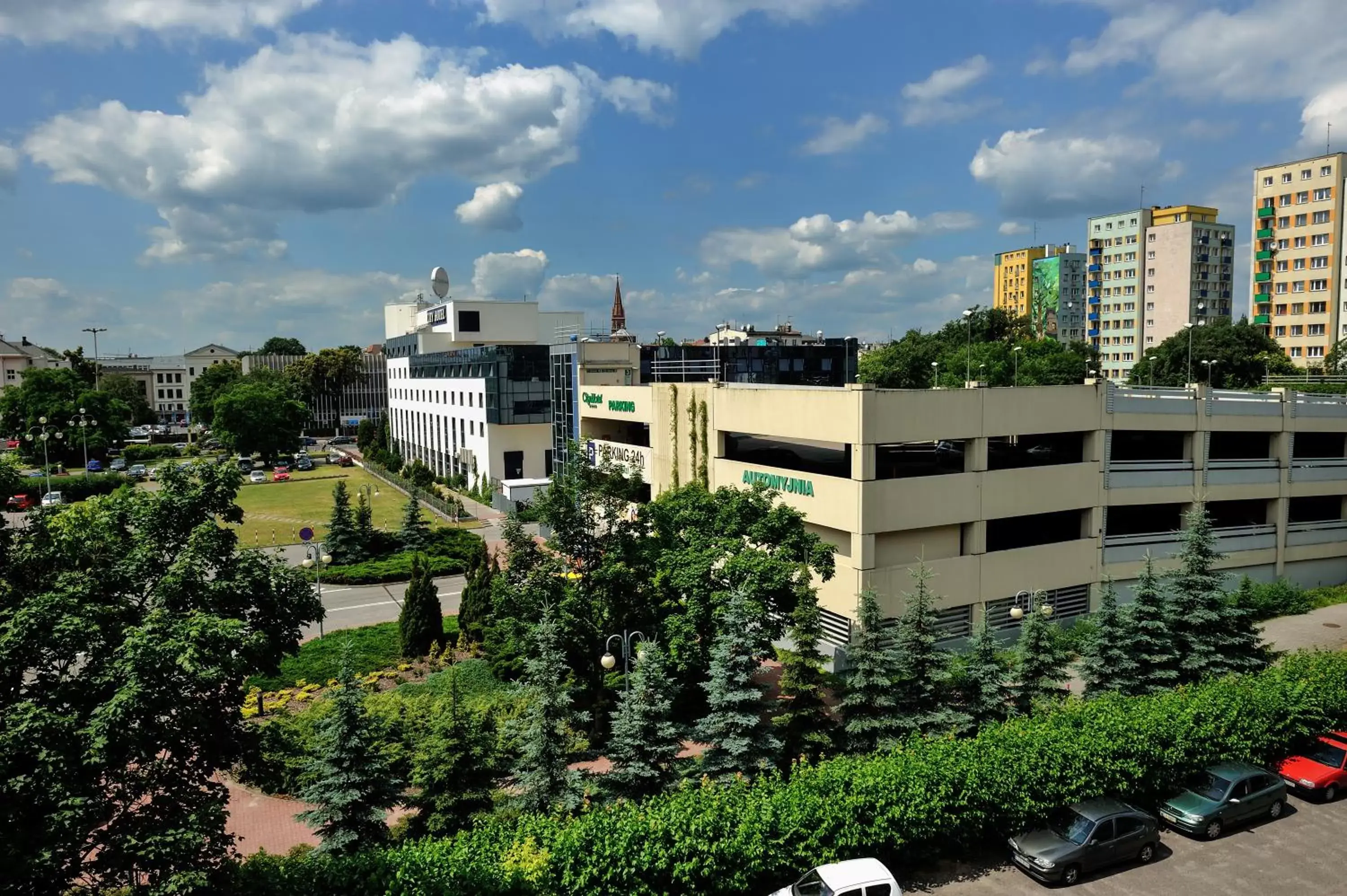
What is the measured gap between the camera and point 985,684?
1909cm

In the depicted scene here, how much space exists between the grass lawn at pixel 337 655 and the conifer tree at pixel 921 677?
54.9 ft

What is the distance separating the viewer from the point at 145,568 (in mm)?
12367

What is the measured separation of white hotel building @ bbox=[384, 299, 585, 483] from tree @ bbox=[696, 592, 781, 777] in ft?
145

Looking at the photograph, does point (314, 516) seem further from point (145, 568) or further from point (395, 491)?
point (145, 568)

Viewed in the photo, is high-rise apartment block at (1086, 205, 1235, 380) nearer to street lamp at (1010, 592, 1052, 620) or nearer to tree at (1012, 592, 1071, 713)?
street lamp at (1010, 592, 1052, 620)

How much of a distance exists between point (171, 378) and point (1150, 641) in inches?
6484

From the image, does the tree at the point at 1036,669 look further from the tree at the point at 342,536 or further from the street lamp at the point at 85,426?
the street lamp at the point at 85,426

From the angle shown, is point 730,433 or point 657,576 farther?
point 730,433

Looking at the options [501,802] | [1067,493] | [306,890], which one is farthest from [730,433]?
[306,890]

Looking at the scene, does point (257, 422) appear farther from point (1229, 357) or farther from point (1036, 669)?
point (1229, 357)

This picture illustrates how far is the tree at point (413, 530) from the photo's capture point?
4584cm

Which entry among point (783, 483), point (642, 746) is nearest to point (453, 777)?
point (642, 746)

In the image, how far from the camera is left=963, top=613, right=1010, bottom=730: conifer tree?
1902 cm

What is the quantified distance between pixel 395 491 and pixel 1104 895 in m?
65.9
